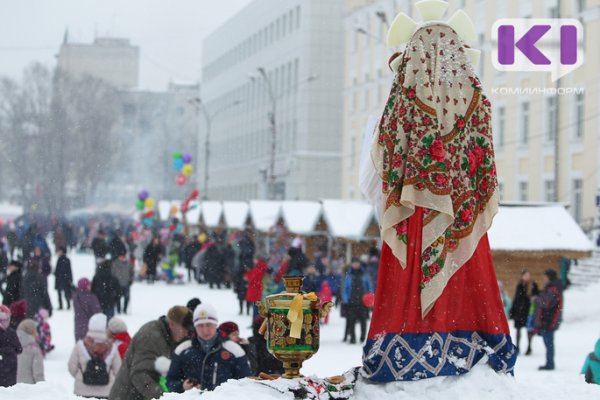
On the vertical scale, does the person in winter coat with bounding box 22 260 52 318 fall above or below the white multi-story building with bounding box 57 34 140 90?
below

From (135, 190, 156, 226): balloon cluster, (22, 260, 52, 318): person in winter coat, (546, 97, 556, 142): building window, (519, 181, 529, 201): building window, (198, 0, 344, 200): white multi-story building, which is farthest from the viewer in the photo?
(198, 0, 344, 200): white multi-story building

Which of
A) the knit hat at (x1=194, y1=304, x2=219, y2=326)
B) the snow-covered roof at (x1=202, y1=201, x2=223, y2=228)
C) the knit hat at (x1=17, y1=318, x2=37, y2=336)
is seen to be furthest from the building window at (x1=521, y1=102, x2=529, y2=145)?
the knit hat at (x1=194, y1=304, x2=219, y2=326)

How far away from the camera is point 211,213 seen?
A: 4541cm

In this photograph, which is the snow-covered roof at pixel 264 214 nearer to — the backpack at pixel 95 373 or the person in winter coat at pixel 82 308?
the person in winter coat at pixel 82 308

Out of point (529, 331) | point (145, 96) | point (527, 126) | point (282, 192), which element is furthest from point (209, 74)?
point (529, 331)

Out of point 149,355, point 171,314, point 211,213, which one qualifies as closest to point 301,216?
point 211,213

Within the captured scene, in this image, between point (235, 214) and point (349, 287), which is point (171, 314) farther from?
point (235, 214)

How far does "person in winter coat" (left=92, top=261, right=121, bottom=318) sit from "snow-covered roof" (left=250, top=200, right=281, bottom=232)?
15052mm

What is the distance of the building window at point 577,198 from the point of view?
34.9 metres

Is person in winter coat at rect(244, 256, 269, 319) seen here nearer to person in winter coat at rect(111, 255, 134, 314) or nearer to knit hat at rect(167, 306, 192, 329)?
person in winter coat at rect(111, 255, 134, 314)

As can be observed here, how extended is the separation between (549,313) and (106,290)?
7957mm

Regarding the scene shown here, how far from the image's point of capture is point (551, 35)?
33.9m

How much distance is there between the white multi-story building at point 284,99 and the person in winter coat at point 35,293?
120 feet

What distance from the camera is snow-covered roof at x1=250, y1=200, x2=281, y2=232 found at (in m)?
36.9
